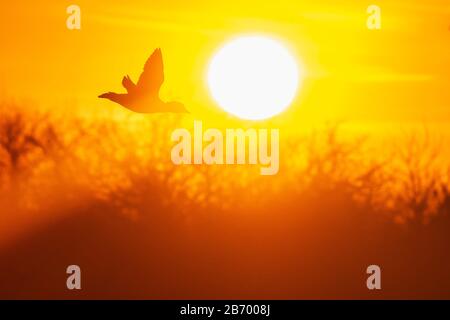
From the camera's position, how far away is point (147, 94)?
31.1 feet

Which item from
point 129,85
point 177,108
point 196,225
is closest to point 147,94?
point 129,85

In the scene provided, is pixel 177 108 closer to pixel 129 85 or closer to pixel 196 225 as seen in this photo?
pixel 129 85

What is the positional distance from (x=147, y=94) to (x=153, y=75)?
0.94 ft

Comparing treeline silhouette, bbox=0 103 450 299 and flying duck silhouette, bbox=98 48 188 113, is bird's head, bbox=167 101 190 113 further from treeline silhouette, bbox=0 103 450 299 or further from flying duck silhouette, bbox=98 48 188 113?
treeline silhouette, bbox=0 103 450 299

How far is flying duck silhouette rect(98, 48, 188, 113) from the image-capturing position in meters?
9.16

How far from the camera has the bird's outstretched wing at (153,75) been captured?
9.05 m

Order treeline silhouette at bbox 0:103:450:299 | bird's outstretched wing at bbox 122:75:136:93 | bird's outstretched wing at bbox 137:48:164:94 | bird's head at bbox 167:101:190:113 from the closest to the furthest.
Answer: bird's outstretched wing at bbox 137:48:164:94 < bird's head at bbox 167:101:190:113 < bird's outstretched wing at bbox 122:75:136:93 < treeline silhouette at bbox 0:103:450:299

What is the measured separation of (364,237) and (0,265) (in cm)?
704

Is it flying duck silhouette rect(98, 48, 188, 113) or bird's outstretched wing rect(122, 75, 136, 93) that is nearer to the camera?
flying duck silhouette rect(98, 48, 188, 113)

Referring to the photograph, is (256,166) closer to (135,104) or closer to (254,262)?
(254,262)

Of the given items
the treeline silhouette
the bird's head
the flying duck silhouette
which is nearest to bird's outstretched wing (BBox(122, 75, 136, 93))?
the flying duck silhouette

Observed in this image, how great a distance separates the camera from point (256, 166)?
819 inches
